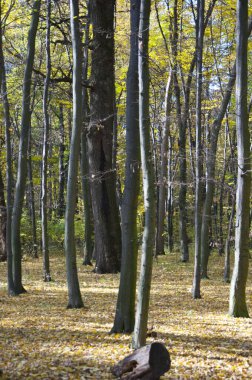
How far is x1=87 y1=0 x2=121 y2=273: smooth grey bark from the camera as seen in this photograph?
48.2ft

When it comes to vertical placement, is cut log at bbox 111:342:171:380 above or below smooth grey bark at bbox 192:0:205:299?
below

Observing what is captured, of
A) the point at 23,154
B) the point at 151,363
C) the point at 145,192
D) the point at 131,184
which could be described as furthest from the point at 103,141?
the point at 151,363

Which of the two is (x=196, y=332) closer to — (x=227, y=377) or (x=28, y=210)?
(x=227, y=377)

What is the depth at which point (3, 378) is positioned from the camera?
5184 mm

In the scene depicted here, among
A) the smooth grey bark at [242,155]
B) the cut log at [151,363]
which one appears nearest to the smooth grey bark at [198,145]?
the smooth grey bark at [242,155]

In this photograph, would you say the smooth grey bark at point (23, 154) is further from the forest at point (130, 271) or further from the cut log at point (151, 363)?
the cut log at point (151, 363)

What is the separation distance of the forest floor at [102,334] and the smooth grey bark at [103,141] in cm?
272

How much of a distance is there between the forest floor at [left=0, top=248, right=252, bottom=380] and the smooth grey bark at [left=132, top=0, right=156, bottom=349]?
2.46ft

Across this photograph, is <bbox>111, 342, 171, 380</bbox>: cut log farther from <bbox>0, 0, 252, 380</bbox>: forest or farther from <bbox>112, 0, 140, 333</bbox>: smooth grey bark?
<bbox>112, 0, 140, 333</bbox>: smooth grey bark

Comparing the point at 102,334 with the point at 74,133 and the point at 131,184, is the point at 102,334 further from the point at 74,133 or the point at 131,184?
the point at 74,133

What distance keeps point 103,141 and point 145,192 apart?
9.50 m

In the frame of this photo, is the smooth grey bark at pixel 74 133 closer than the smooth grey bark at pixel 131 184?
No

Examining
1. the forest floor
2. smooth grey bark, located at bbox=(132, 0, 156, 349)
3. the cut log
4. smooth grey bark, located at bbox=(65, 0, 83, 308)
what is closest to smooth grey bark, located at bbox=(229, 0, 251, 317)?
the forest floor

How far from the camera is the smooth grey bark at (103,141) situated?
14.7 metres
